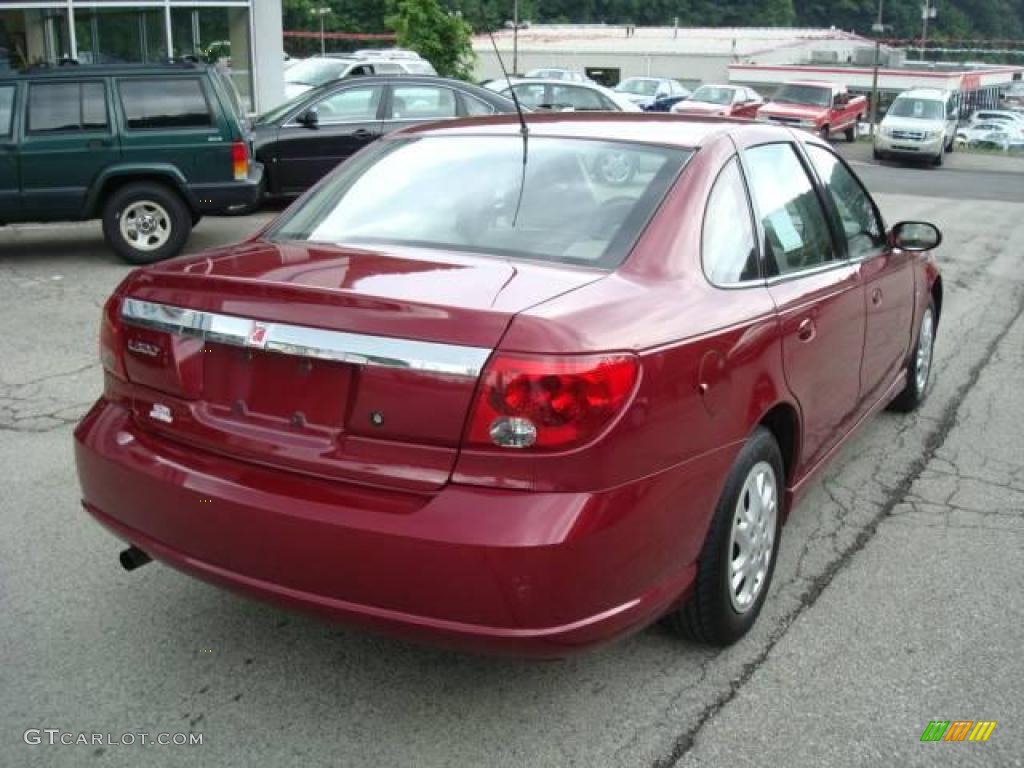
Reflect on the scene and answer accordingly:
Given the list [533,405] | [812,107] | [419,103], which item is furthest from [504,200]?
[812,107]

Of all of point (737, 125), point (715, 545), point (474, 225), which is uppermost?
point (737, 125)

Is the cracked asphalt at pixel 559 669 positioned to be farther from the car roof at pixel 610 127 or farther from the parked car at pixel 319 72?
the parked car at pixel 319 72

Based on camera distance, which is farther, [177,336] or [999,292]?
[999,292]

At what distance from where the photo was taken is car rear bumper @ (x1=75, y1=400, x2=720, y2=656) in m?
2.63

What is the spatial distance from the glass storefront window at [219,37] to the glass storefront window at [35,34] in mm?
1798

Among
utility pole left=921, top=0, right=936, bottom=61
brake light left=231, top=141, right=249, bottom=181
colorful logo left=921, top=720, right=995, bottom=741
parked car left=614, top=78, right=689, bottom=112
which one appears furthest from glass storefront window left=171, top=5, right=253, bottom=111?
utility pole left=921, top=0, right=936, bottom=61

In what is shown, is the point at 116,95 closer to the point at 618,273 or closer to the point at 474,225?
the point at 474,225

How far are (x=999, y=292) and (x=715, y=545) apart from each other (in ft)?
26.8

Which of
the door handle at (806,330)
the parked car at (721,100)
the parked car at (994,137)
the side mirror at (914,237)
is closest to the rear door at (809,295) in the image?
the door handle at (806,330)

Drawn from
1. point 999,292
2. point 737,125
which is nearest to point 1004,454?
point 737,125

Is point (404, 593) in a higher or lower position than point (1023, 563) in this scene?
higher

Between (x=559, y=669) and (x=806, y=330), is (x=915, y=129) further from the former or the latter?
(x=559, y=669)

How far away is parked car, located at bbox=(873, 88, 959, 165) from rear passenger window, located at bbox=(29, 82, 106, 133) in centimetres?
2541

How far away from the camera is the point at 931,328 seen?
20.7 ft
